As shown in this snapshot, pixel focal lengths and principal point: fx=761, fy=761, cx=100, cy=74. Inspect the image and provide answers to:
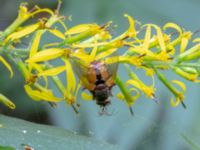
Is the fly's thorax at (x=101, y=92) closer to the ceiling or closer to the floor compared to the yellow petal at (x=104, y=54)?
closer to the floor

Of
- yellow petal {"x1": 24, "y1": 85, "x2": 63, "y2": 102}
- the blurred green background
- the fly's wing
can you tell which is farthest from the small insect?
the blurred green background

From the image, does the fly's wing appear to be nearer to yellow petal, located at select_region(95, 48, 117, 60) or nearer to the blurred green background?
yellow petal, located at select_region(95, 48, 117, 60)

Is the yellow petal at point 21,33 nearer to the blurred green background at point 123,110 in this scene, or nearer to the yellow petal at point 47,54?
the yellow petal at point 47,54

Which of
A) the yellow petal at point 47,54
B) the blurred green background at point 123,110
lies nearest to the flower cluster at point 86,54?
the yellow petal at point 47,54

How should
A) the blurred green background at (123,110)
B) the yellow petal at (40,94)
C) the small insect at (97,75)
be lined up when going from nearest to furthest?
the small insect at (97,75), the yellow petal at (40,94), the blurred green background at (123,110)

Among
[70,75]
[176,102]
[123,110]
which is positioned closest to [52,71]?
[70,75]

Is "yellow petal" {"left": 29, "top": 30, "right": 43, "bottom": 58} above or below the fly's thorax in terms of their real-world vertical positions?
above

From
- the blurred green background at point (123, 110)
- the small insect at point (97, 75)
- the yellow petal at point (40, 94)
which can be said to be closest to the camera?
the small insect at point (97, 75)

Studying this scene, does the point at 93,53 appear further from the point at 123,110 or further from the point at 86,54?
the point at 123,110
